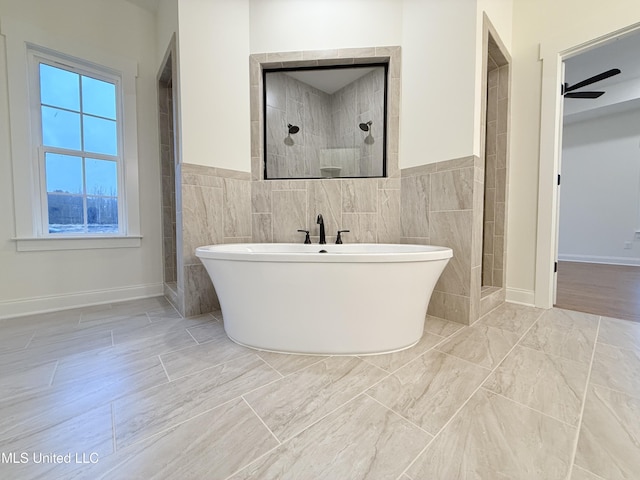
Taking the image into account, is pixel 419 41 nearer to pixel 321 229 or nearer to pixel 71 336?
pixel 321 229

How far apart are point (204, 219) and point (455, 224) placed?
1.99 metres

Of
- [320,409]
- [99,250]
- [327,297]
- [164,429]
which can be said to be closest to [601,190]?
[327,297]

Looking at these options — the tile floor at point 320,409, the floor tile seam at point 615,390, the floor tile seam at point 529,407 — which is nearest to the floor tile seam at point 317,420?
the tile floor at point 320,409

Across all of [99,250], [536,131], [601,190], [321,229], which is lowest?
[99,250]

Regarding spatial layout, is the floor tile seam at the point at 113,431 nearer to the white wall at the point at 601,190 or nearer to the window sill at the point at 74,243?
the window sill at the point at 74,243

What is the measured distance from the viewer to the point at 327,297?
138 centimetres

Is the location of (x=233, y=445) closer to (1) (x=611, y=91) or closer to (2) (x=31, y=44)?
(2) (x=31, y=44)

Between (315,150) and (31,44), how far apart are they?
245 centimetres

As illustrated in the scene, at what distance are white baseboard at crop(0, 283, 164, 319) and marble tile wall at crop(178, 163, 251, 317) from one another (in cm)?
83

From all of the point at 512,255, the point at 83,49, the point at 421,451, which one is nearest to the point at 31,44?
the point at 83,49

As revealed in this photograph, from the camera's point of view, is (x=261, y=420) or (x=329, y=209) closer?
(x=261, y=420)

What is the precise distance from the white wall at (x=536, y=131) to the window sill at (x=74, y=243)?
364 cm

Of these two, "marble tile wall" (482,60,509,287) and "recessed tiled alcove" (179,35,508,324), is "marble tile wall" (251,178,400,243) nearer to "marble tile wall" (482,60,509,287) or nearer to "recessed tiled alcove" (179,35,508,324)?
"recessed tiled alcove" (179,35,508,324)

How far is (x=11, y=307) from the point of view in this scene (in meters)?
2.04
